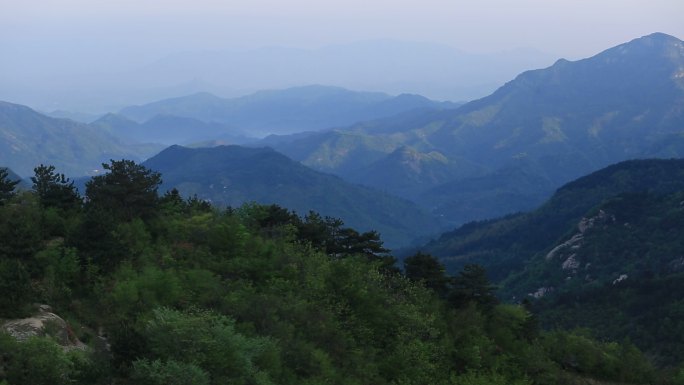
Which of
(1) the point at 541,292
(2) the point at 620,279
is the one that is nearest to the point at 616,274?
(2) the point at 620,279

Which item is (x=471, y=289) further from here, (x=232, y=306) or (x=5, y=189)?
(x=5, y=189)

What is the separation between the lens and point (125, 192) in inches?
1551

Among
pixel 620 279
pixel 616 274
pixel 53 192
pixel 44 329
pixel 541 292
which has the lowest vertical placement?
pixel 541 292

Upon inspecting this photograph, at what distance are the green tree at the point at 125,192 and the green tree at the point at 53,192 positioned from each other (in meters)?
0.97

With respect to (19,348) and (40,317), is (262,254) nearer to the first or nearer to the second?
(40,317)

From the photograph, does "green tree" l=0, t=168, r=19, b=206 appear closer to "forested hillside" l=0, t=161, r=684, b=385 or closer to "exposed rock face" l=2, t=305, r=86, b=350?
"forested hillside" l=0, t=161, r=684, b=385

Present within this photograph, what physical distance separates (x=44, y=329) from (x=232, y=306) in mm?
8446

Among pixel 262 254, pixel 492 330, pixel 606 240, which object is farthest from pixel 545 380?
pixel 606 240

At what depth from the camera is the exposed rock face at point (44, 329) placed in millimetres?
23625

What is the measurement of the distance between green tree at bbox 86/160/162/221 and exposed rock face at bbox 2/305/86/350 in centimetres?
1386

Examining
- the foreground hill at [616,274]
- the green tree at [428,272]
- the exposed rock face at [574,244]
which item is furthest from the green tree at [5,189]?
the exposed rock face at [574,244]

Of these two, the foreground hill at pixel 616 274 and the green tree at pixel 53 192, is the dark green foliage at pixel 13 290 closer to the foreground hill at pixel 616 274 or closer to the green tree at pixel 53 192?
the green tree at pixel 53 192

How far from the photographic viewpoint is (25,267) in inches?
1113

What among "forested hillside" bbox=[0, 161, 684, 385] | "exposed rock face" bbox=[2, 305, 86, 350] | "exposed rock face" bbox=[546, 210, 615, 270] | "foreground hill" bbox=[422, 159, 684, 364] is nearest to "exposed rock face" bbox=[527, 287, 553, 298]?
"foreground hill" bbox=[422, 159, 684, 364]
